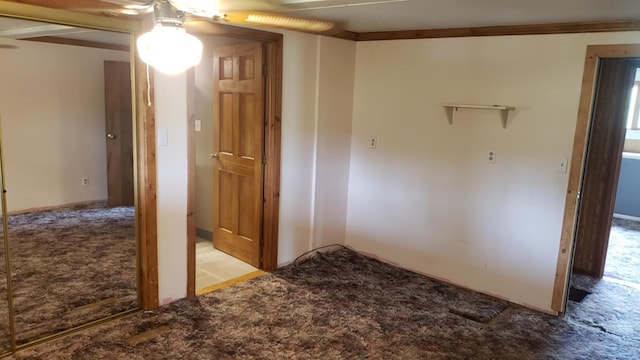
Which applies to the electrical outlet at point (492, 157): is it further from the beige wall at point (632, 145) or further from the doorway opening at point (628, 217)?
the beige wall at point (632, 145)

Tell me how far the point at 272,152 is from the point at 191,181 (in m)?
0.83

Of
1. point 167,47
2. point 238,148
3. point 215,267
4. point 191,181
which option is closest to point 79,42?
point 191,181

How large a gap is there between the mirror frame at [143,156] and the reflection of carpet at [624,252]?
158 inches

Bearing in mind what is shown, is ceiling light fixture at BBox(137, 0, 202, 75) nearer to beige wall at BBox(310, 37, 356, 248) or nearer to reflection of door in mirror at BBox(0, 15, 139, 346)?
reflection of door in mirror at BBox(0, 15, 139, 346)

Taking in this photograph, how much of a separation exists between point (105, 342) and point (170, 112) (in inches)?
58.4

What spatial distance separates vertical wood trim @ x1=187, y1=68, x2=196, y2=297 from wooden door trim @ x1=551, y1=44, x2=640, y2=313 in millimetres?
2643

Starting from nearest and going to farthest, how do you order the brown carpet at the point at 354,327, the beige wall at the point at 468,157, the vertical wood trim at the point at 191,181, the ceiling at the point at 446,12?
the ceiling at the point at 446,12 < the brown carpet at the point at 354,327 < the vertical wood trim at the point at 191,181 < the beige wall at the point at 468,157

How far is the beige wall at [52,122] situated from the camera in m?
3.04

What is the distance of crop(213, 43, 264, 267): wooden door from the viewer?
13.1 feet

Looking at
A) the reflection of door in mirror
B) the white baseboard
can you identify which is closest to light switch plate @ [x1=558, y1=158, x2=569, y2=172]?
the reflection of door in mirror

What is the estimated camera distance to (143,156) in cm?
304

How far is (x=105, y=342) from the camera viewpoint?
2830 mm

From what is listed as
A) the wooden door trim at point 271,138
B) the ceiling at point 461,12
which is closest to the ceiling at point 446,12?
the ceiling at point 461,12

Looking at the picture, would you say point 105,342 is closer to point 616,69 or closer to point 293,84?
point 293,84
